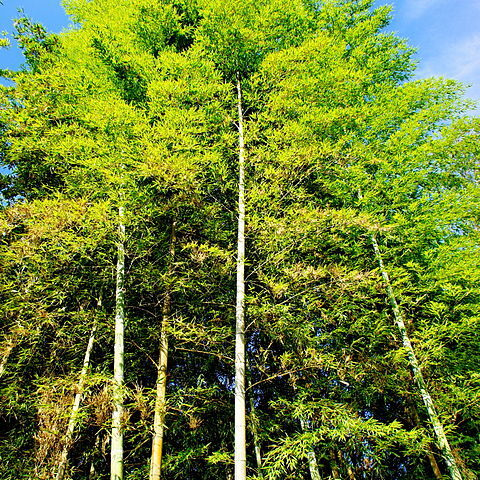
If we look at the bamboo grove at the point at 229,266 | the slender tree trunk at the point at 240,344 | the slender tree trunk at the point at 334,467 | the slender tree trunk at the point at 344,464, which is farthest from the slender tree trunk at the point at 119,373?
the slender tree trunk at the point at 344,464

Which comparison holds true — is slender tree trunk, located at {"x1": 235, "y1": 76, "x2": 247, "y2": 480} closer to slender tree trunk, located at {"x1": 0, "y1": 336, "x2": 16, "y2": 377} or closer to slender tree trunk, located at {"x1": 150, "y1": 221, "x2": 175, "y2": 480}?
slender tree trunk, located at {"x1": 150, "y1": 221, "x2": 175, "y2": 480}

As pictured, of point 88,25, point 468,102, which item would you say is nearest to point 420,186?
point 468,102

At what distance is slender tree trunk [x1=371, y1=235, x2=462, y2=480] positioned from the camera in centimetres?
408

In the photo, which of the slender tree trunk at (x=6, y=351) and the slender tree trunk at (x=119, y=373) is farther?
the slender tree trunk at (x=6, y=351)

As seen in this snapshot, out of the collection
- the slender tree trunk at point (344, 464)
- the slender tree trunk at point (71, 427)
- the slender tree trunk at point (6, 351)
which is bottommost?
the slender tree trunk at point (344, 464)

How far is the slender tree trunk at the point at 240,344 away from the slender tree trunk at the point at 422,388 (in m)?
2.41

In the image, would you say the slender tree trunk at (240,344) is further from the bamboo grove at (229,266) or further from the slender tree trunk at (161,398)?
the slender tree trunk at (161,398)

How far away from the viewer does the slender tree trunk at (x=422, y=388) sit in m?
4.08

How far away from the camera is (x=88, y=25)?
695cm

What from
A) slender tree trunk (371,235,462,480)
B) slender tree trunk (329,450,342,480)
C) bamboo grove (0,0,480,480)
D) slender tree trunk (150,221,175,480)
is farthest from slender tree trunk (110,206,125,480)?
slender tree trunk (371,235,462,480)

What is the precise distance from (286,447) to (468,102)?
282 inches

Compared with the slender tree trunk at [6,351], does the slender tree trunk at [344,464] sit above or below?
below

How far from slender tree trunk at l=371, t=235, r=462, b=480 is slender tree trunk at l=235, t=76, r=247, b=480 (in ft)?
7.92

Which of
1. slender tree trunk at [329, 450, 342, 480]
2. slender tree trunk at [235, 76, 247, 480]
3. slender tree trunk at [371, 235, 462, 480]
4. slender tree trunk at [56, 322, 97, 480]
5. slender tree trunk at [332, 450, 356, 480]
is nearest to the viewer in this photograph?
slender tree trunk at [235, 76, 247, 480]
